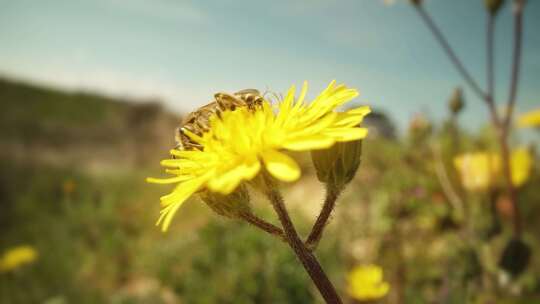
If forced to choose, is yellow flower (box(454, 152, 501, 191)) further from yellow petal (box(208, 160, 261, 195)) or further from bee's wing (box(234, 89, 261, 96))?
yellow petal (box(208, 160, 261, 195))

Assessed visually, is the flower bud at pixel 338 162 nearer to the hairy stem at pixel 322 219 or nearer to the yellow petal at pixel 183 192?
the hairy stem at pixel 322 219

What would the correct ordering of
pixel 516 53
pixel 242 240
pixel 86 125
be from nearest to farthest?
1. pixel 516 53
2. pixel 242 240
3. pixel 86 125

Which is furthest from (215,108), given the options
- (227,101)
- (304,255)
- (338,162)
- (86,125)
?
(86,125)

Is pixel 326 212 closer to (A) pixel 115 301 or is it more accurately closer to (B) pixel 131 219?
(A) pixel 115 301

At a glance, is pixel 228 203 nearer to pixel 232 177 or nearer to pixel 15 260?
pixel 232 177

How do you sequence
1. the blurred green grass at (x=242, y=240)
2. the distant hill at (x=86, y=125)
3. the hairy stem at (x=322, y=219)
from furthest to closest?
the distant hill at (x=86, y=125)
the blurred green grass at (x=242, y=240)
the hairy stem at (x=322, y=219)

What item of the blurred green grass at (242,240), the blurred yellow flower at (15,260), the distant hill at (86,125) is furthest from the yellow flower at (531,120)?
the distant hill at (86,125)
